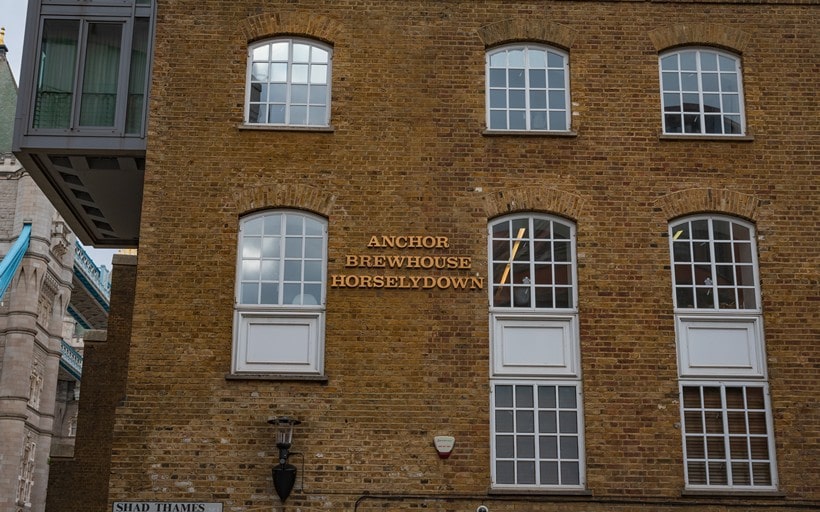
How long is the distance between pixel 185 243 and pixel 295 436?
3.36 meters

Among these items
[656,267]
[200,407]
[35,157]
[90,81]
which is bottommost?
[200,407]

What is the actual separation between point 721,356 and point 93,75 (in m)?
10.9

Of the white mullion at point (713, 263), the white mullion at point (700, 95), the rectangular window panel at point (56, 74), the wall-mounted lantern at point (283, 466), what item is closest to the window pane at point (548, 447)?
the white mullion at point (713, 263)

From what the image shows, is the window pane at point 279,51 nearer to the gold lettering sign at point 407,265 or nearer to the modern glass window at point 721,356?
the gold lettering sign at point 407,265

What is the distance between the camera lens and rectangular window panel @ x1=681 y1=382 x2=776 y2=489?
14523 millimetres

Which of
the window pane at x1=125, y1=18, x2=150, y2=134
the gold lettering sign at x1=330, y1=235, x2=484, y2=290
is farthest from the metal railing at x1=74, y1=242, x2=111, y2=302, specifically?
the gold lettering sign at x1=330, y1=235, x2=484, y2=290

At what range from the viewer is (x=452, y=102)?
16016 millimetres

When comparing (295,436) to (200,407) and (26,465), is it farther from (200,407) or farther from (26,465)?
(26,465)

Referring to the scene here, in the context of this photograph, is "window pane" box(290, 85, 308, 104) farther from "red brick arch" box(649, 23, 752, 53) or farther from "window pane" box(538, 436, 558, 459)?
"window pane" box(538, 436, 558, 459)

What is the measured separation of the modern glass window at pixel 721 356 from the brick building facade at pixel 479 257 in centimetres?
4

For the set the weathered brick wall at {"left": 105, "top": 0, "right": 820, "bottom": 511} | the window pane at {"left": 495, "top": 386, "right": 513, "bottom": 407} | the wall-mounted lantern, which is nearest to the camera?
the wall-mounted lantern

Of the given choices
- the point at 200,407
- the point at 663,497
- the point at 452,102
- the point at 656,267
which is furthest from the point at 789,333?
the point at 200,407

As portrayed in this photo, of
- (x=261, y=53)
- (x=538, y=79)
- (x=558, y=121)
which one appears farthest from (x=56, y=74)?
(x=558, y=121)

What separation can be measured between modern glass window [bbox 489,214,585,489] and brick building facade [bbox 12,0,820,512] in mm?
34
